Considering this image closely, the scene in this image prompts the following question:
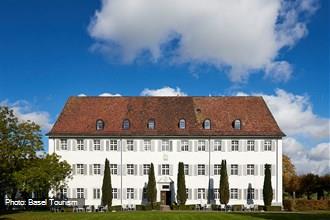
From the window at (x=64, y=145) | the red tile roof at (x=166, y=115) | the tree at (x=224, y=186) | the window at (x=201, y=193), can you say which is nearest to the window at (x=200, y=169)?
the window at (x=201, y=193)

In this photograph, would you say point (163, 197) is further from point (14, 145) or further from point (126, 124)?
point (14, 145)

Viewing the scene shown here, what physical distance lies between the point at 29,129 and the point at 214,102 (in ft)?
78.8

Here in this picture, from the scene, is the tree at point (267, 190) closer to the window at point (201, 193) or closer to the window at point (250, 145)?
the window at point (250, 145)

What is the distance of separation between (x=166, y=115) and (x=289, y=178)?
101 feet

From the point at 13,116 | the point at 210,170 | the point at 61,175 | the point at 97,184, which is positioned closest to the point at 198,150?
the point at 210,170

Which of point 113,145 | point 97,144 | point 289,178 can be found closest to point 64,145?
point 97,144

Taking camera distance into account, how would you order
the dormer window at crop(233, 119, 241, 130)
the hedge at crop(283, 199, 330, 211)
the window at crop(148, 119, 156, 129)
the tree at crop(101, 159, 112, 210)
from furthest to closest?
the window at crop(148, 119, 156, 129)
the dormer window at crop(233, 119, 241, 130)
the tree at crop(101, 159, 112, 210)
the hedge at crop(283, 199, 330, 211)

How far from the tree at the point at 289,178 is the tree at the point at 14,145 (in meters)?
45.1

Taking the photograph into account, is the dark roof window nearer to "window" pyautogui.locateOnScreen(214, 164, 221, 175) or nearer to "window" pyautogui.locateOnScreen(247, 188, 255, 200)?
"window" pyautogui.locateOnScreen(214, 164, 221, 175)

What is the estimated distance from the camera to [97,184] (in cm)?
6250

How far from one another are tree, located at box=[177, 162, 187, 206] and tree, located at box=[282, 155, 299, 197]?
29.1 metres

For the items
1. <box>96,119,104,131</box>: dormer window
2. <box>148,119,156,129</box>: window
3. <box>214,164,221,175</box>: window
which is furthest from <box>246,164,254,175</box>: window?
<box>96,119,104,131</box>: dormer window

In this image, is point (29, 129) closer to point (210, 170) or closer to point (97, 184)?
point (97, 184)

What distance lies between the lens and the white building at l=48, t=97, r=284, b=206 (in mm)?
62125
